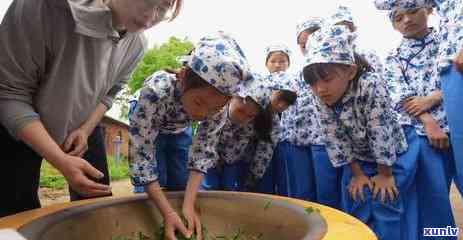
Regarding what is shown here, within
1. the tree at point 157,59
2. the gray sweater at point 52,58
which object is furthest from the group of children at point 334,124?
the tree at point 157,59

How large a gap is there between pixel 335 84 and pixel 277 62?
1.55m

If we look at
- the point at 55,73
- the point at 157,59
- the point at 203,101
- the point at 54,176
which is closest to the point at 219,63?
the point at 203,101

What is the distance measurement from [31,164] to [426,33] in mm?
Answer: 2237

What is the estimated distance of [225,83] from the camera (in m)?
1.72

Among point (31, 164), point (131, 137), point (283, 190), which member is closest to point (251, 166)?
point (283, 190)

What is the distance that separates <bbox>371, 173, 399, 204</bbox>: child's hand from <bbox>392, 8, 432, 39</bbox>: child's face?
35.6 inches

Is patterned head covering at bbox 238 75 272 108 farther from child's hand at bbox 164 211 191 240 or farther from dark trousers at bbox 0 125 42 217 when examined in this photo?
dark trousers at bbox 0 125 42 217

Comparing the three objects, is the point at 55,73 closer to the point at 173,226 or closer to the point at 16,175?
the point at 16,175

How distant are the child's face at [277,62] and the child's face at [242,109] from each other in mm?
1065

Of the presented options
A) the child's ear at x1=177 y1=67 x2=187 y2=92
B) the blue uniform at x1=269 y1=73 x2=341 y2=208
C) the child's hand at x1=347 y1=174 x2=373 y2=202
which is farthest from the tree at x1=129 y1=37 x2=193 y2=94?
the child's ear at x1=177 y1=67 x2=187 y2=92

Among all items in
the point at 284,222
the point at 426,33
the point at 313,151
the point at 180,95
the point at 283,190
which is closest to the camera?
the point at 284,222

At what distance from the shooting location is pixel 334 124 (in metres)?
2.38

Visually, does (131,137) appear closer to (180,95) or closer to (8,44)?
(180,95)

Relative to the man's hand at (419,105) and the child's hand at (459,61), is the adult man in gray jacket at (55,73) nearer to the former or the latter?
the child's hand at (459,61)
